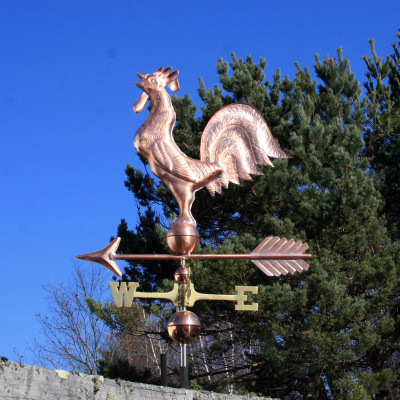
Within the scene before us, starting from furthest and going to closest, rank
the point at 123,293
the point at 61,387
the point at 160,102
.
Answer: the point at 160,102, the point at 123,293, the point at 61,387

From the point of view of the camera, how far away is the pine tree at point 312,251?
20.5 ft

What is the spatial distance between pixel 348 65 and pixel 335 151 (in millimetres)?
2316

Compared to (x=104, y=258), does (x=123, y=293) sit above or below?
below

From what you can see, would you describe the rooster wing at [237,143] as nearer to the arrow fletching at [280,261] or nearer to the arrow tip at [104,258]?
the arrow fletching at [280,261]

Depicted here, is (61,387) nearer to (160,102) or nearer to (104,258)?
(104,258)

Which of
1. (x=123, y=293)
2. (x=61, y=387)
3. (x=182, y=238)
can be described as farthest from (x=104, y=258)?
(x=61, y=387)

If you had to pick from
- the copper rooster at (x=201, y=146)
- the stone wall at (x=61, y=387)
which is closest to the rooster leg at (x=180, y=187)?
the copper rooster at (x=201, y=146)

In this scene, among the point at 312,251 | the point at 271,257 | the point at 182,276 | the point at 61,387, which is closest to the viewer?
the point at 61,387

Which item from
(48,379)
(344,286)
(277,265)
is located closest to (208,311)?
(344,286)

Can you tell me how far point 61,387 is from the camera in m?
1.64

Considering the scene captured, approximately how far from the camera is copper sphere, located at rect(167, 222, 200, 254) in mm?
2707

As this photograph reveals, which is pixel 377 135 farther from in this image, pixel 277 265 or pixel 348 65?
pixel 277 265

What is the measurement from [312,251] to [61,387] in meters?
5.45

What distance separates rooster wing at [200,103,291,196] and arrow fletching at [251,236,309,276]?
1.38ft
